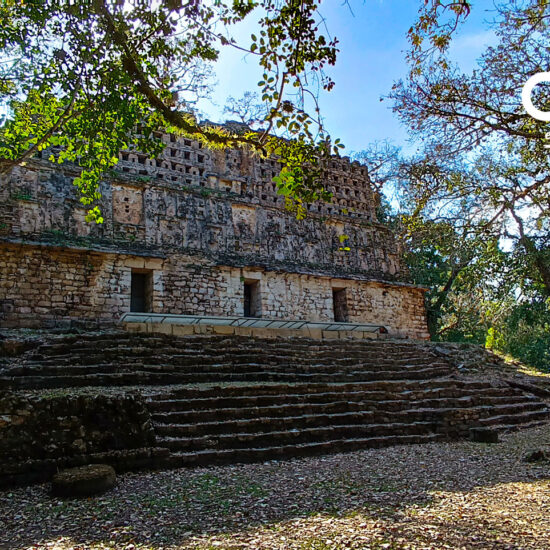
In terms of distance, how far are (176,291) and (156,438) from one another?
846 centimetres

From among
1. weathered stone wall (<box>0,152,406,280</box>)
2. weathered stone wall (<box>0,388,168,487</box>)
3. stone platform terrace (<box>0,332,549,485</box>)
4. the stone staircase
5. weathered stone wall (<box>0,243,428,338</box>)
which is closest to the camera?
weathered stone wall (<box>0,388,168,487</box>)

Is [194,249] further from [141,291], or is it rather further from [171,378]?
[171,378]

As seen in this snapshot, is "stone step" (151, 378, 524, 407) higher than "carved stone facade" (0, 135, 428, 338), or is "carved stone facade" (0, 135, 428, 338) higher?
"carved stone facade" (0, 135, 428, 338)

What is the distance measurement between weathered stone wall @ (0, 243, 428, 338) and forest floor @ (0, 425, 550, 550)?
819 centimetres

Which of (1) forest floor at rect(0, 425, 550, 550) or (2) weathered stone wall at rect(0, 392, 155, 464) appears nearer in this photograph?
(1) forest floor at rect(0, 425, 550, 550)

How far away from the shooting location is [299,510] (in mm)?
4070

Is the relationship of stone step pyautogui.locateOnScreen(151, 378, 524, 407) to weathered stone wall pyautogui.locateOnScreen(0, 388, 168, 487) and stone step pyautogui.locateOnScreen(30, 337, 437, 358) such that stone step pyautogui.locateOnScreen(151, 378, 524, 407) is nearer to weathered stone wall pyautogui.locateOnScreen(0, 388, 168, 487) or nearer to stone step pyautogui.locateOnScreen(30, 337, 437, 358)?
weathered stone wall pyautogui.locateOnScreen(0, 388, 168, 487)

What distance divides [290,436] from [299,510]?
255 centimetres

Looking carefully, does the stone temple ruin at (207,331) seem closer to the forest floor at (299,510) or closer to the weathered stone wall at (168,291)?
the weathered stone wall at (168,291)

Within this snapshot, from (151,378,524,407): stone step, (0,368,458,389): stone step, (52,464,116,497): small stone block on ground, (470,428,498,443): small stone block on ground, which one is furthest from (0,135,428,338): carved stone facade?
(470,428,498,443): small stone block on ground

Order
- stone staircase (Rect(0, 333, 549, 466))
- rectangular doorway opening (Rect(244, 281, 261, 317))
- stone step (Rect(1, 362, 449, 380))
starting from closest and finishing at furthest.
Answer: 1. stone staircase (Rect(0, 333, 549, 466))
2. stone step (Rect(1, 362, 449, 380))
3. rectangular doorway opening (Rect(244, 281, 261, 317))

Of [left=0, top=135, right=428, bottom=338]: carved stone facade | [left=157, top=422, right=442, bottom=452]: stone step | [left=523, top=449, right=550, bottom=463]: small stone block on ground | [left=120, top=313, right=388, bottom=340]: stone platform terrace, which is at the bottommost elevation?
[left=523, top=449, right=550, bottom=463]: small stone block on ground

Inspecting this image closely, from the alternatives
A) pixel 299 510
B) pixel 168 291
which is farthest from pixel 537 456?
pixel 168 291

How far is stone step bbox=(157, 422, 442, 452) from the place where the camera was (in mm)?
5895
